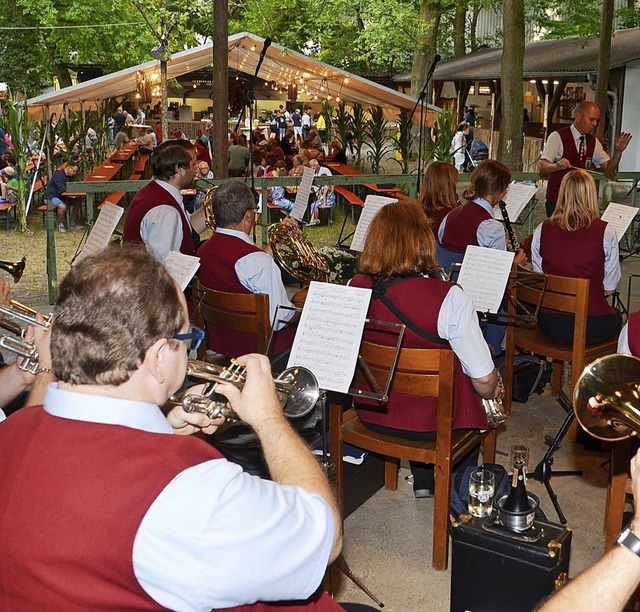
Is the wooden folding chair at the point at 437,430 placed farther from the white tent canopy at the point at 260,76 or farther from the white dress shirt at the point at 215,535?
the white tent canopy at the point at 260,76

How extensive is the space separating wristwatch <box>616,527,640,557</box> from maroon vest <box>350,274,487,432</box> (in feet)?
7.43

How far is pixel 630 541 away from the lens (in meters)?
1.57

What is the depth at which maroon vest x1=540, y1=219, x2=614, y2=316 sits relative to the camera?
555cm

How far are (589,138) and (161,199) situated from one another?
200 inches

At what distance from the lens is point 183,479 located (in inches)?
66.6

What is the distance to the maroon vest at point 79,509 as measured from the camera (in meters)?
1.64

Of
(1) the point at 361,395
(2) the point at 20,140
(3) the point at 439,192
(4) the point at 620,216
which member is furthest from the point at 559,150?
(2) the point at 20,140

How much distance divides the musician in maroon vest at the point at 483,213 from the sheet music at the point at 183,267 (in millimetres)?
2691

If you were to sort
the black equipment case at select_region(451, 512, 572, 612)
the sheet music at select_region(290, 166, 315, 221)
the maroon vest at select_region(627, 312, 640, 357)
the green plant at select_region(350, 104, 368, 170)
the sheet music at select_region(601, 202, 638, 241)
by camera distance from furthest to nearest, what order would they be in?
the green plant at select_region(350, 104, 368, 170)
the sheet music at select_region(290, 166, 315, 221)
the sheet music at select_region(601, 202, 638, 241)
the maroon vest at select_region(627, 312, 640, 357)
the black equipment case at select_region(451, 512, 572, 612)

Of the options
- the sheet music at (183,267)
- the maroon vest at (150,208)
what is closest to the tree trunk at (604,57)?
the maroon vest at (150,208)

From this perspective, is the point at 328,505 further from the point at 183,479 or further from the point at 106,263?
the point at 106,263

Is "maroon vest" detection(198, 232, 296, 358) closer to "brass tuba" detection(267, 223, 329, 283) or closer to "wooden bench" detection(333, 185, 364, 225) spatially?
"brass tuba" detection(267, 223, 329, 283)

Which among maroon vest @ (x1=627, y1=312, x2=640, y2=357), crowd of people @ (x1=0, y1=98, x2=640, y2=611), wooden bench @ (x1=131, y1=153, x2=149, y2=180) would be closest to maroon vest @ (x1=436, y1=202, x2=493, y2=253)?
maroon vest @ (x1=627, y1=312, x2=640, y2=357)

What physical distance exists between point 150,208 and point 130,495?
14.8ft
